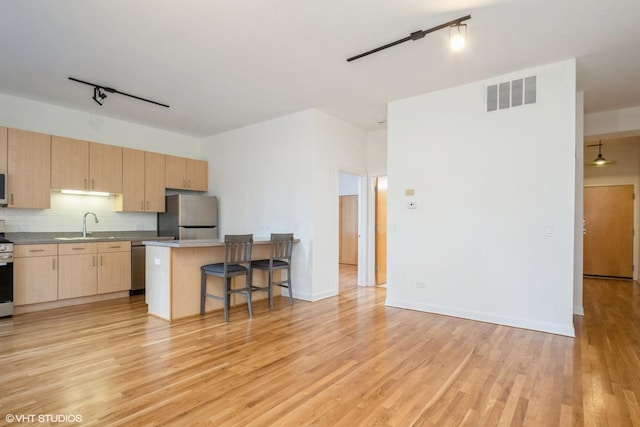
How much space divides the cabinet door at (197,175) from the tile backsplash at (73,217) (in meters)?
0.86

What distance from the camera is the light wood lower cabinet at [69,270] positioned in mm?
4086

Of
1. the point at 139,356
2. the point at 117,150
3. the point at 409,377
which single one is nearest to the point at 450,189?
the point at 409,377

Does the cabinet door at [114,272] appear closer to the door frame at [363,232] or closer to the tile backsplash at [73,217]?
the tile backsplash at [73,217]

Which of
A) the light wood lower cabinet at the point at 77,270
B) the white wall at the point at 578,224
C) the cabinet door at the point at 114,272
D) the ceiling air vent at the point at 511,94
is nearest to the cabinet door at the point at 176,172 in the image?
the cabinet door at the point at 114,272

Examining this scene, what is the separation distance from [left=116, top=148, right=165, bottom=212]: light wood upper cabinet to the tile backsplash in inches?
9.5

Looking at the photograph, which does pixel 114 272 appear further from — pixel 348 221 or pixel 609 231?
pixel 609 231

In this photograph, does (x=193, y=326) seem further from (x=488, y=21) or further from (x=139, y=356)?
(x=488, y=21)

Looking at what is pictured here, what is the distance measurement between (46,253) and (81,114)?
84.4 inches

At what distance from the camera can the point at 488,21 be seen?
274 cm

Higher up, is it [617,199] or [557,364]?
[617,199]

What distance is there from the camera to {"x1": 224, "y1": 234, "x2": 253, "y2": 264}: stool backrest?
3.83 m

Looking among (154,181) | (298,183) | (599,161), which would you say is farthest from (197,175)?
(599,161)

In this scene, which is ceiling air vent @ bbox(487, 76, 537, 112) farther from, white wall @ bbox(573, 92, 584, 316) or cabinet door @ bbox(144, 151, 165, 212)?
cabinet door @ bbox(144, 151, 165, 212)

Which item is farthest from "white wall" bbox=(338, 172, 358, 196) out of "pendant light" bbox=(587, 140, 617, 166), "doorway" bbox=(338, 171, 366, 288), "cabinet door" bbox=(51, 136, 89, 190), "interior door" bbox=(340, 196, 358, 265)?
"cabinet door" bbox=(51, 136, 89, 190)
